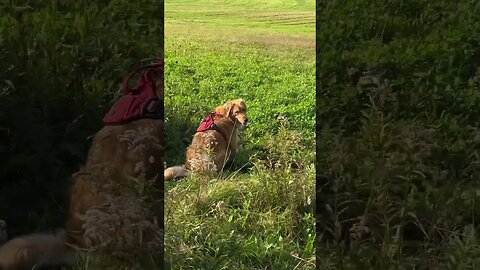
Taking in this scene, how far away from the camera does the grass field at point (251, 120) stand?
325 cm

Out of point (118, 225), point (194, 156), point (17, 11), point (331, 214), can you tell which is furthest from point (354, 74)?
point (17, 11)

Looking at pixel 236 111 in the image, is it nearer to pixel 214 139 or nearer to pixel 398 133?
pixel 214 139

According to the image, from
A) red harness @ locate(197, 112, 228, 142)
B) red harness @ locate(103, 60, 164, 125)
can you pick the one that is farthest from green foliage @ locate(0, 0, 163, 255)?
red harness @ locate(197, 112, 228, 142)

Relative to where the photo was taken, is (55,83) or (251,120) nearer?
(55,83)

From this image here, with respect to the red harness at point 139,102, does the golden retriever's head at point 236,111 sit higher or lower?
lower

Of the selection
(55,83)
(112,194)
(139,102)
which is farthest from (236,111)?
(55,83)

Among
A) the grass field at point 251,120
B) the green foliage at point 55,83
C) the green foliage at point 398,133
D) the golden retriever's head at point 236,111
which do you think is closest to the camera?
the green foliage at point 55,83

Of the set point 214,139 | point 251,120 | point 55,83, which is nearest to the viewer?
point 55,83

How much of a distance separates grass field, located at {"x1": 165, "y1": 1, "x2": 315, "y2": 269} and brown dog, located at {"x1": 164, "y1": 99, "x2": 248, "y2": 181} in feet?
0.15

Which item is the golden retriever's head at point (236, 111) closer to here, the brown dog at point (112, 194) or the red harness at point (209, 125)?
the red harness at point (209, 125)

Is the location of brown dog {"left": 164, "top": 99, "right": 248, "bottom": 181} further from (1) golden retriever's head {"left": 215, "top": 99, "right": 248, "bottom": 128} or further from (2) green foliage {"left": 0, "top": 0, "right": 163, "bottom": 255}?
(2) green foliage {"left": 0, "top": 0, "right": 163, "bottom": 255}

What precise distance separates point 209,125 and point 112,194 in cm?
73

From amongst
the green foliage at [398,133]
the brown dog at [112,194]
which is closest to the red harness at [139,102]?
the brown dog at [112,194]

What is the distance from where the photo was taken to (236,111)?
11.0 ft
